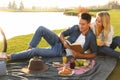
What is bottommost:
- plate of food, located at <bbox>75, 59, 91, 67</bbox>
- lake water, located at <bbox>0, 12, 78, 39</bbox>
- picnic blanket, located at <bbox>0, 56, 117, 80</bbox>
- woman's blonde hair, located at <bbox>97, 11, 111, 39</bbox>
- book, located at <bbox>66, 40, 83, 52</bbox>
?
lake water, located at <bbox>0, 12, 78, 39</bbox>

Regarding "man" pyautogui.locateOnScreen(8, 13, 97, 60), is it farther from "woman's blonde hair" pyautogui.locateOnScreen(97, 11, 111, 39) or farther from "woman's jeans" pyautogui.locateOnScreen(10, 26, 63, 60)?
"woman's blonde hair" pyautogui.locateOnScreen(97, 11, 111, 39)

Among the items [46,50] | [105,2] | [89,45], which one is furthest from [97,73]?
[105,2]

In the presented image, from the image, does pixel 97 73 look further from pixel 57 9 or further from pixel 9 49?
pixel 57 9

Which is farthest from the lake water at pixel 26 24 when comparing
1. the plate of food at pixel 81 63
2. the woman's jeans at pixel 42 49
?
the plate of food at pixel 81 63

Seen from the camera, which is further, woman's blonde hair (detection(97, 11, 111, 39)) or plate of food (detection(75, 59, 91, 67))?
woman's blonde hair (detection(97, 11, 111, 39))

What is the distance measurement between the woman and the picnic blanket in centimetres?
27

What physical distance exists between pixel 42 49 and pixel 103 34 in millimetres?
1145

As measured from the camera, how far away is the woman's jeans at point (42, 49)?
5410 millimetres

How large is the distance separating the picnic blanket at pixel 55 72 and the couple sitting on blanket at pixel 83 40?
0.50 ft

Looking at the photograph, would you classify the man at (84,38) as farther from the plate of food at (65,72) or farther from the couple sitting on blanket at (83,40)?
the plate of food at (65,72)

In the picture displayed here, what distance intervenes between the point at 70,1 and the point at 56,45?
20.5m

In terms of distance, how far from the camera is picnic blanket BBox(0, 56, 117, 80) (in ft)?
15.0

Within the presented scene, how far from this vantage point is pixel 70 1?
1020 inches

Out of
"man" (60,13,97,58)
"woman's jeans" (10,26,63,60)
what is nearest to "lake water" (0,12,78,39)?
"woman's jeans" (10,26,63,60)
